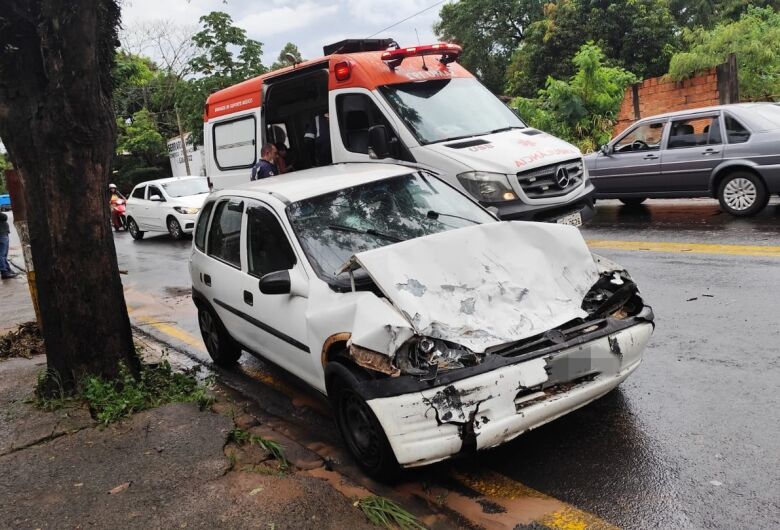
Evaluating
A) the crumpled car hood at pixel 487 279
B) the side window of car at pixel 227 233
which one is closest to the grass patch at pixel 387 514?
the crumpled car hood at pixel 487 279

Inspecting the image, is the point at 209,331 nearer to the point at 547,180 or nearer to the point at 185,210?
the point at 547,180

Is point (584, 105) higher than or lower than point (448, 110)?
higher

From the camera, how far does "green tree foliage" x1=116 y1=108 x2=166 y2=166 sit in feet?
130

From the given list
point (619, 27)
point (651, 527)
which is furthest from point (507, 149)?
point (619, 27)

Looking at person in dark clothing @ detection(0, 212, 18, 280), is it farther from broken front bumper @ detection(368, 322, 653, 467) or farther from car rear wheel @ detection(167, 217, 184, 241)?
broken front bumper @ detection(368, 322, 653, 467)

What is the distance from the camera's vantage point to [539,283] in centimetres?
379

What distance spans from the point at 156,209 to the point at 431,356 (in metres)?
14.7

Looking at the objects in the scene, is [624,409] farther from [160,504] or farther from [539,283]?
[160,504]

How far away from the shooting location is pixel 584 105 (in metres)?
16.2

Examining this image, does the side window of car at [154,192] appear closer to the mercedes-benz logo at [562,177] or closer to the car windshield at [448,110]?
the car windshield at [448,110]

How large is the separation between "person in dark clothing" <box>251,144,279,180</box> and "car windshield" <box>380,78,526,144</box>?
176 centimetres

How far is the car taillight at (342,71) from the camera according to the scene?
8094 mm

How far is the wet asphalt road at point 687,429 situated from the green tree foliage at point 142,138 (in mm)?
37372

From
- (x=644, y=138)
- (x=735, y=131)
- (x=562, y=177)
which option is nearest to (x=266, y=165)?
(x=562, y=177)
